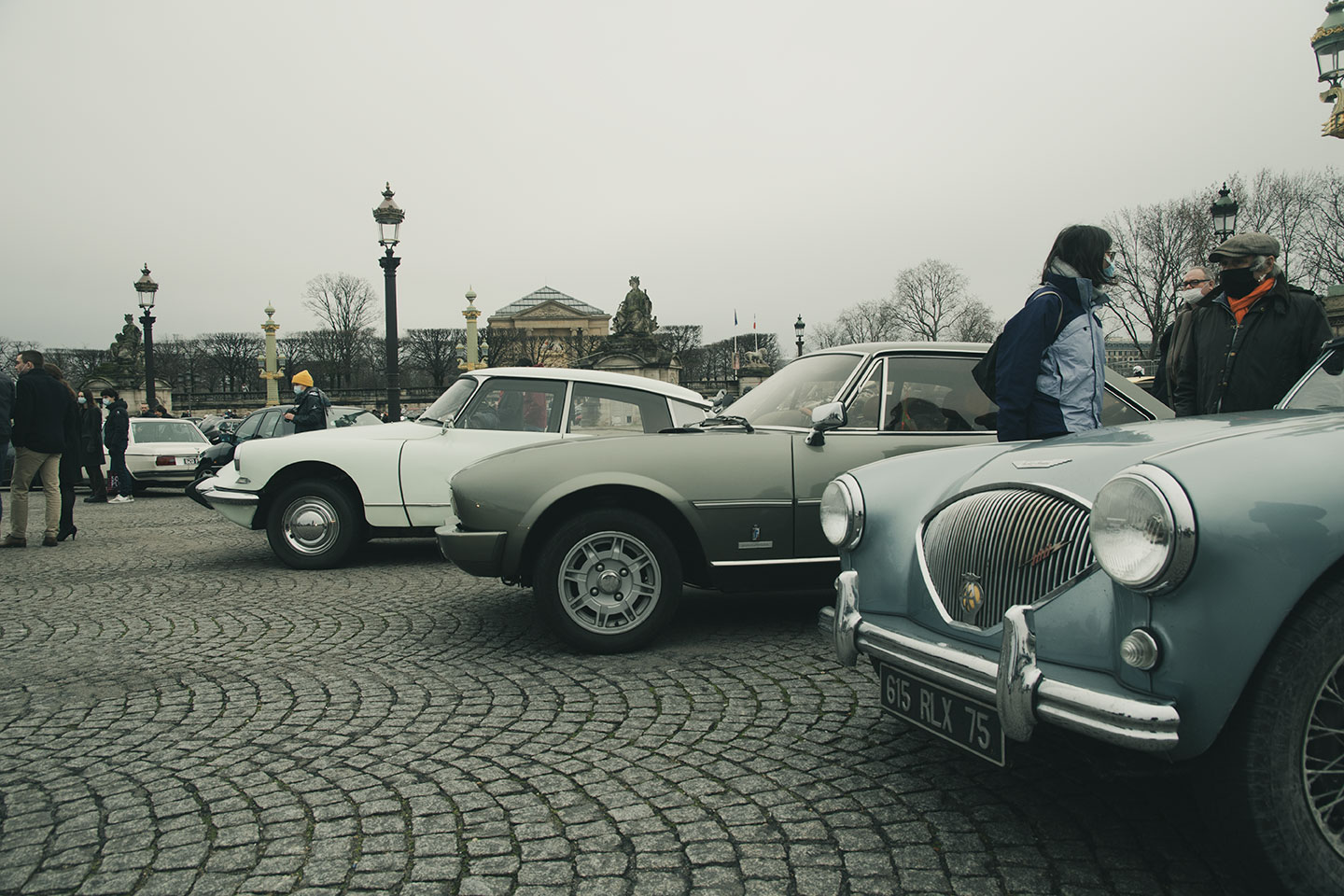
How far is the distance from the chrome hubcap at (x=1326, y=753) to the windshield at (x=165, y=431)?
17.8m

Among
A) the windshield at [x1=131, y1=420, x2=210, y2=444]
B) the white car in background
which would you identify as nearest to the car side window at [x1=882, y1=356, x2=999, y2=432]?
the white car in background

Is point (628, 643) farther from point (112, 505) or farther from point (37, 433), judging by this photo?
point (112, 505)

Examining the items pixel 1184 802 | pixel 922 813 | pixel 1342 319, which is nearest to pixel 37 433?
pixel 922 813

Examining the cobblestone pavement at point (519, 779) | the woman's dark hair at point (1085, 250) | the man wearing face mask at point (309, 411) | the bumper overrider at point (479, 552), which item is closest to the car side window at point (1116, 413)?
the woman's dark hair at point (1085, 250)

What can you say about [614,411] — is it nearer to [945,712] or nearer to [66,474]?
[945,712]

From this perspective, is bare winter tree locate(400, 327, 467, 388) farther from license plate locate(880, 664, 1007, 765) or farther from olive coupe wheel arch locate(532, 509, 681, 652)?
license plate locate(880, 664, 1007, 765)

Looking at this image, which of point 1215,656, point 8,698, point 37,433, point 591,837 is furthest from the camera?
point 37,433

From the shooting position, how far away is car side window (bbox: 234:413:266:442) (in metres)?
15.6

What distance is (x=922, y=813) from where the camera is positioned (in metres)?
2.65

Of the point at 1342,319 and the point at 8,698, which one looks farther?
the point at 1342,319

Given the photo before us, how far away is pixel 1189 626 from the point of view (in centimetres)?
195

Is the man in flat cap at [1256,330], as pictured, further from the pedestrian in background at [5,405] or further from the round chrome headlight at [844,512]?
the pedestrian in background at [5,405]

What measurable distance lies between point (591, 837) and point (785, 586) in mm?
2241

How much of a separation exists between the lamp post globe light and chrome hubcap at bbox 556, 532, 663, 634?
1109 centimetres
